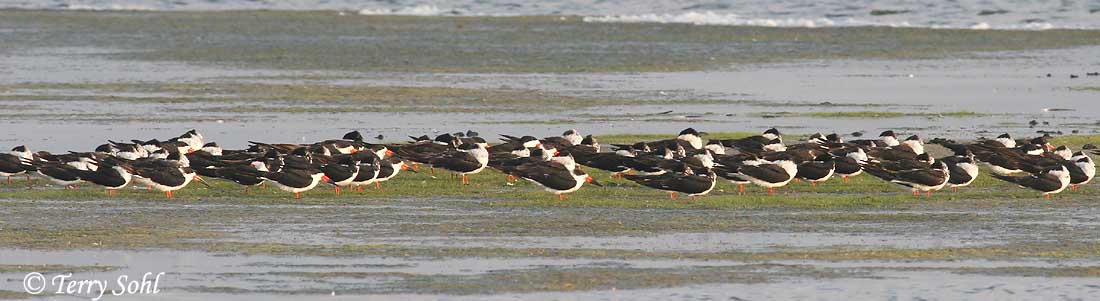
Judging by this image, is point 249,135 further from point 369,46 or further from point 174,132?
point 369,46

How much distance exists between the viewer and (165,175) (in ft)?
67.9

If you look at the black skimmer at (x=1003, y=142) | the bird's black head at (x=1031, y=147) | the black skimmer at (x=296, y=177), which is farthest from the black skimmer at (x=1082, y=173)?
the black skimmer at (x=296, y=177)

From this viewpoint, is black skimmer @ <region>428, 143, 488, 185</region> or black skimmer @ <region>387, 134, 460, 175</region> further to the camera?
black skimmer @ <region>387, 134, 460, 175</region>

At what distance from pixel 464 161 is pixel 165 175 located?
342 cm

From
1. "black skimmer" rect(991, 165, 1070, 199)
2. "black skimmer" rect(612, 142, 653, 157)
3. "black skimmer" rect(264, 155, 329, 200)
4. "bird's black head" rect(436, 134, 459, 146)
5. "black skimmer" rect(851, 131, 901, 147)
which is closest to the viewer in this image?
"black skimmer" rect(991, 165, 1070, 199)

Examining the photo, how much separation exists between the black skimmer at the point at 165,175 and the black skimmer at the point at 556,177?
3.57 m

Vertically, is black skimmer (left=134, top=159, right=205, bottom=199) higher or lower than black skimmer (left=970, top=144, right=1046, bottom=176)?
lower

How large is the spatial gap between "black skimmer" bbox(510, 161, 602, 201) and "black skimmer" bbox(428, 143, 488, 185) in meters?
1.34

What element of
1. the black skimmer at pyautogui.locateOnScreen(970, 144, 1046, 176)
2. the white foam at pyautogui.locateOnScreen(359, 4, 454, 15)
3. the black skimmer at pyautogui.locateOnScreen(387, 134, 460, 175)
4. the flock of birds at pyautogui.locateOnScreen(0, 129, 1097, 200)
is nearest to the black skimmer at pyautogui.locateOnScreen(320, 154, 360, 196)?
the flock of birds at pyautogui.locateOnScreen(0, 129, 1097, 200)

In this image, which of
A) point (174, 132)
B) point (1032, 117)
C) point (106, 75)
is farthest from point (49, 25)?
point (1032, 117)

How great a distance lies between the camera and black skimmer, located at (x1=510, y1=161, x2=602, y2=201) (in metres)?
20.6

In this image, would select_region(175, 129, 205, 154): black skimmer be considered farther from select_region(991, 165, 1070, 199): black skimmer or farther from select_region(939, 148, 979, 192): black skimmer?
select_region(991, 165, 1070, 199): black skimmer

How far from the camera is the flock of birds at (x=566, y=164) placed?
20781mm

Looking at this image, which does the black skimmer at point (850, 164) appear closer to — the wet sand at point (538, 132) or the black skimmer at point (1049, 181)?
the wet sand at point (538, 132)
